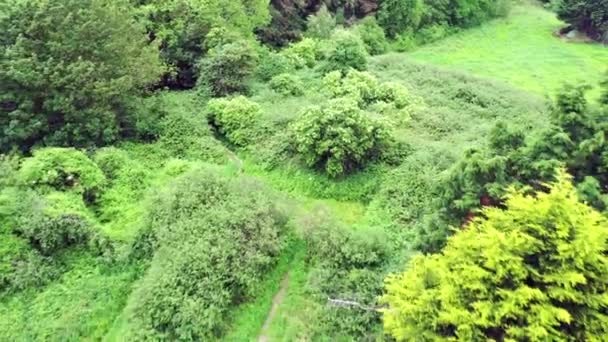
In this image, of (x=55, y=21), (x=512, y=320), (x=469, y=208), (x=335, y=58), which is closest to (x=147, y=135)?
(x=55, y=21)

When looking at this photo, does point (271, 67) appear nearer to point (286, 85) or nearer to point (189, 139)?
point (286, 85)

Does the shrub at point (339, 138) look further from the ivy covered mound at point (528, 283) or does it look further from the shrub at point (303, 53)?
the shrub at point (303, 53)

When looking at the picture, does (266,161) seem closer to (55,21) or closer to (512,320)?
(55,21)

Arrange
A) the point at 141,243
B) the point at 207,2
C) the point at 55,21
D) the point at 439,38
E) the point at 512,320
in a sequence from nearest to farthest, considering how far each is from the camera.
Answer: the point at 512,320 → the point at 141,243 → the point at 55,21 → the point at 207,2 → the point at 439,38

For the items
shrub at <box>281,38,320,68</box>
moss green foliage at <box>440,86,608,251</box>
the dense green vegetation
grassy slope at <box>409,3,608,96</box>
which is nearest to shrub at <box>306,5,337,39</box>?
shrub at <box>281,38,320,68</box>

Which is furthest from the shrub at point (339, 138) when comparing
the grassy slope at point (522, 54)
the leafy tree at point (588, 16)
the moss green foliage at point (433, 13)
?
the leafy tree at point (588, 16)

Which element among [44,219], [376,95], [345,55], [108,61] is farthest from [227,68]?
[44,219]
